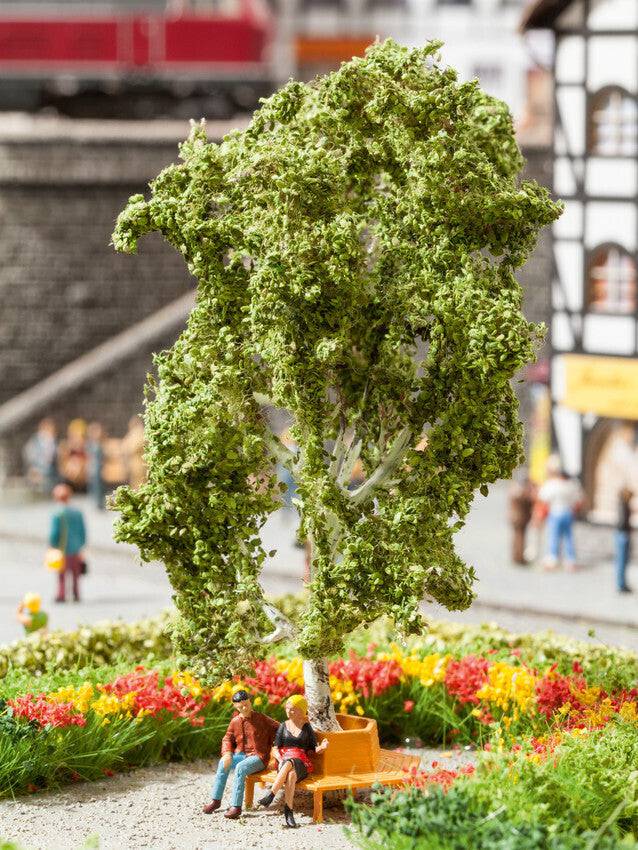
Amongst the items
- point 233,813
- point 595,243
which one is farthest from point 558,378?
point 233,813

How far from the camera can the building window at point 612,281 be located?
25625 millimetres

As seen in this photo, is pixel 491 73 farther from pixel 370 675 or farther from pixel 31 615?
pixel 370 675

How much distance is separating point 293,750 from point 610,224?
1458 centimetres

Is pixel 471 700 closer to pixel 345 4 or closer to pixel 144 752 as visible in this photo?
pixel 144 752

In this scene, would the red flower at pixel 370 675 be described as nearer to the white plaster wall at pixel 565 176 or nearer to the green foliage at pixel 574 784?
the green foliage at pixel 574 784

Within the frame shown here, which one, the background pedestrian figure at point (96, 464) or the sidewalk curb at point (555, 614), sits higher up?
the background pedestrian figure at point (96, 464)

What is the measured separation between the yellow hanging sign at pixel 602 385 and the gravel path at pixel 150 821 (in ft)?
42.1

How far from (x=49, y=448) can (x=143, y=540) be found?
1898 centimetres

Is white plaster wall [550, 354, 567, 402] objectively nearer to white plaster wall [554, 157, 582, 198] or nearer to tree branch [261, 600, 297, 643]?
white plaster wall [554, 157, 582, 198]

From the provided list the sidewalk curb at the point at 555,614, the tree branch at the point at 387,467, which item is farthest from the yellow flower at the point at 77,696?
the sidewalk curb at the point at 555,614

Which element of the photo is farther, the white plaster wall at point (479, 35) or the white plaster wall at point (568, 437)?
the white plaster wall at point (479, 35)

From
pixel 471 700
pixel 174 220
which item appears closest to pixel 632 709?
pixel 471 700

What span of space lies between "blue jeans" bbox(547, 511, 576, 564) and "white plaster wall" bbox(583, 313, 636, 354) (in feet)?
8.24

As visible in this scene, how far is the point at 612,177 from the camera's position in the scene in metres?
25.5
